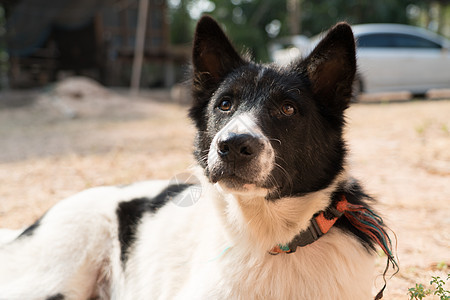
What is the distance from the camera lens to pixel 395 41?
39.5 ft

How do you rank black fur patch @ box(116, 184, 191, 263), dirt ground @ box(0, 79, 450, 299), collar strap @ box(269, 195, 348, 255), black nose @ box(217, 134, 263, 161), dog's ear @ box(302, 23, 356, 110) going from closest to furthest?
black nose @ box(217, 134, 263, 161)
collar strap @ box(269, 195, 348, 255)
dog's ear @ box(302, 23, 356, 110)
black fur patch @ box(116, 184, 191, 263)
dirt ground @ box(0, 79, 450, 299)

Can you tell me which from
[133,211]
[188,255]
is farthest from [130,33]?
[188,255]

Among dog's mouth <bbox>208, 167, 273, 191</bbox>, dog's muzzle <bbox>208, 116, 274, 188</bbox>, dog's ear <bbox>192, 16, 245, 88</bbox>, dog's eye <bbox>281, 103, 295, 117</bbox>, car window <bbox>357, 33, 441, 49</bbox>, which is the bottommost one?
dog's mouth <bbox>208, 167, 273, 191</bbox>

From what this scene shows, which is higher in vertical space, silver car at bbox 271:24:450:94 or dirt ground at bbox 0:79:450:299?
silver car at bbox 271:24:450:94

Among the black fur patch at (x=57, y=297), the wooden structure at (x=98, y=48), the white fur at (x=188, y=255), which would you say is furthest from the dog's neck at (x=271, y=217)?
the wooden structure at (x=98, y=48)

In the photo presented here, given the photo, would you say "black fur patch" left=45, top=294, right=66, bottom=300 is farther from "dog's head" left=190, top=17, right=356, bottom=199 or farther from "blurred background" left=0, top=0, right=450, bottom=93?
"blurred background" left=0, top=0, right=450, bottom=93

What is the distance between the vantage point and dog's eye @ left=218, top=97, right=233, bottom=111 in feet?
7.57

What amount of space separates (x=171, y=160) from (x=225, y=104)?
13.4ft

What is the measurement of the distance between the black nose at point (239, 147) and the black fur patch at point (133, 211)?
1.03m

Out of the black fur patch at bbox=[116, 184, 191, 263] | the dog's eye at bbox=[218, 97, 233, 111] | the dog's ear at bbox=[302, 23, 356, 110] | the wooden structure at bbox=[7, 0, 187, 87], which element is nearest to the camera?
the dog's ear at bbox=[302, 23, 356, 110]

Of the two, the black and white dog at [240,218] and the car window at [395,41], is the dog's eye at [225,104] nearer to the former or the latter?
the black and white dog at [240,218]

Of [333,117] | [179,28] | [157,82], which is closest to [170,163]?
[333,117]

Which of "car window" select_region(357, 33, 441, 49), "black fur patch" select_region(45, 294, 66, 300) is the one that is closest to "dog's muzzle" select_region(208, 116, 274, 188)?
"black fur patch" select_region(45, 294, 66, 300)

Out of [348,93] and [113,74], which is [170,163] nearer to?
[348,93]
